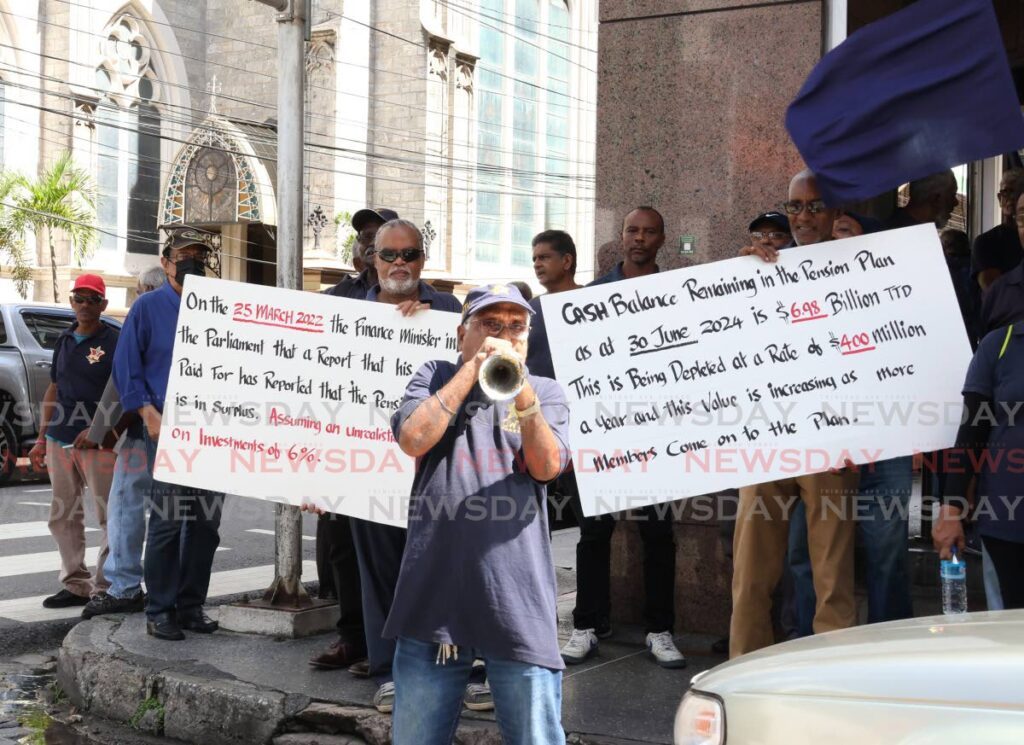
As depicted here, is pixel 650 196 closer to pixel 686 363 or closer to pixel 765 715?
→ pixel 686 363

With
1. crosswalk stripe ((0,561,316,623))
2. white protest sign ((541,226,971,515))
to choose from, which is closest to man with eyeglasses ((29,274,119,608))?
crosswalk stripe ((0,561,316,623))

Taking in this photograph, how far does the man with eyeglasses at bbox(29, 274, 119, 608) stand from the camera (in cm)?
784

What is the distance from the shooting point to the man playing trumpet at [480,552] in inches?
132

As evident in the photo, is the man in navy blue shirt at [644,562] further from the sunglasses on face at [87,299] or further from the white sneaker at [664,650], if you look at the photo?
the sunglasses on face at [87,299]

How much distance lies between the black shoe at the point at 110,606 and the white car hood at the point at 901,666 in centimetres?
504

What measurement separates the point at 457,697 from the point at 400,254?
2.52 meters

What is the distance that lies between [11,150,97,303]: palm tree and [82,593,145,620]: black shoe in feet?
72.8

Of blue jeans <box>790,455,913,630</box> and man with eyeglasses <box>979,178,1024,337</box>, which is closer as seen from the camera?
man with eyeglasses <box>979,178,1024,337</box>

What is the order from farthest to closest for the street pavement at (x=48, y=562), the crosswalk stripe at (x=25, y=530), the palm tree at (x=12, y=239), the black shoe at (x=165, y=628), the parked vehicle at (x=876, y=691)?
the palm tree at (x=12, y=239) < the crosswalk stripe at (x=25, y=530) < the street pavement at (x=48, y=562) < the black shoe at (x=165, y=628) < the parked vehicle at (x=876, y=691)

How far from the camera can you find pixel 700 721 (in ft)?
9.31

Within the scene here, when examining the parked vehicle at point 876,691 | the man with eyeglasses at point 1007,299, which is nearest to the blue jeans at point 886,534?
the man with eyeglasses at point 1007,299

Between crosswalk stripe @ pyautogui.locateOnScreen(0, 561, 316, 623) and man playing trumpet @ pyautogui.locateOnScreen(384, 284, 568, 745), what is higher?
man playing trumpet @ pyautogui.locateOnScreen(384, 284, 568, 745)

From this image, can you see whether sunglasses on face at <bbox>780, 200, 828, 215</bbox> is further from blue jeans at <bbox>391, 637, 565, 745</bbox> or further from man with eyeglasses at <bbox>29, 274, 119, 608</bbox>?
man with eyeglasses at <bbox>29, 274, 119, 608</bbox>

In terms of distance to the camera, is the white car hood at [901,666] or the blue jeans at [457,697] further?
the blue jeans at [457,697]
